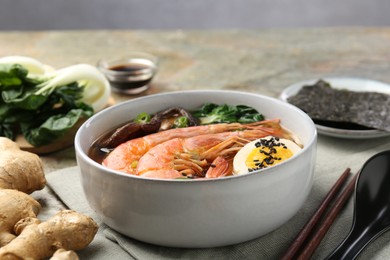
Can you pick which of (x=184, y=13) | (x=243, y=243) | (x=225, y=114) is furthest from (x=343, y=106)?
(x=184, y=13)

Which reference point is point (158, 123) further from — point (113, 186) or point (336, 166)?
point (336, 166)

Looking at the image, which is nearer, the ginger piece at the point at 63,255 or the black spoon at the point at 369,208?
the ginger piece at the point at 63,255

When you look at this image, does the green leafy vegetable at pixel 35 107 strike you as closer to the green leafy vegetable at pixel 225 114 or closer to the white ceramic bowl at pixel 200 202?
the green leafy vegetable at pixel 225 114

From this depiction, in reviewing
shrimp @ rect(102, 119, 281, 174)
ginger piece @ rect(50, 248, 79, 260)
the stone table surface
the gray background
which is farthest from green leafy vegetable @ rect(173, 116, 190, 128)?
the gray background

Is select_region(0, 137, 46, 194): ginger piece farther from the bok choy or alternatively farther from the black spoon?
the black spoon

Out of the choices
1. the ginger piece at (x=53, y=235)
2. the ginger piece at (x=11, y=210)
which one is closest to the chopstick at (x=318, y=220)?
the ginger piece at (x=53, y=235)

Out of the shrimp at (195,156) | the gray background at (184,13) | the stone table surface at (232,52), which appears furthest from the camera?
the gray background at (184,13)
